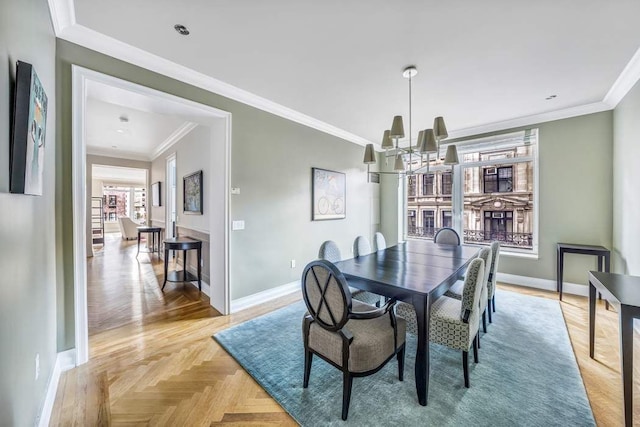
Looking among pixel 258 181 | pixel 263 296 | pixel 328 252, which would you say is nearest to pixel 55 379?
pixel 263 296

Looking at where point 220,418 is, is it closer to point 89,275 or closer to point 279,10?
point 279,10

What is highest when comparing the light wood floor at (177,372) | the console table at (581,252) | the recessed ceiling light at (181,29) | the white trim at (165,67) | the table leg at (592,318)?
the recessed ceiling light at (181,29)

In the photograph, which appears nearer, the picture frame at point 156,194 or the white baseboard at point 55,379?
the white baseboard at point 55,379

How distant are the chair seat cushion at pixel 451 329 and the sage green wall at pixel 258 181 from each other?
2.26 meters

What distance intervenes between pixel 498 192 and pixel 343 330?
427 cm

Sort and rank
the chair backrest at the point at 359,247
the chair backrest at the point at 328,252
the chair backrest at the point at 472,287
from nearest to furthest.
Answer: the chair backrest at the point at 472,287 → the chair backrest at the point at 328,252 → the chair backrest at the point at 359,247

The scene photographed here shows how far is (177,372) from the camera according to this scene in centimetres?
199

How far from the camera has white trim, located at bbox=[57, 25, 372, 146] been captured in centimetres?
202

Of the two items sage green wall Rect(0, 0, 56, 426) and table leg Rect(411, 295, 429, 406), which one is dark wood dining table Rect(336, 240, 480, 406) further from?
sage green wall Rect(0, 0, 56, 426)

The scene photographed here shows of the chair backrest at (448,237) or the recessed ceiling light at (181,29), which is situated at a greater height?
the recessed ceiling light at (181,29)

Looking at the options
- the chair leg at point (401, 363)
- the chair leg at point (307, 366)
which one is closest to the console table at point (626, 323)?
the chair leg at point (401, 363)

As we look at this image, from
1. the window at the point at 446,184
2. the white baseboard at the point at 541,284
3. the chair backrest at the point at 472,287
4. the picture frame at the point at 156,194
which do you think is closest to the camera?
the chair backrest at the point at 472,287

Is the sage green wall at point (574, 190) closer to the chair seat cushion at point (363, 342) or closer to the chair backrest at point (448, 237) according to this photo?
the chair backrest at point (448, 237)

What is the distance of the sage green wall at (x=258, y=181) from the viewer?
204 centimetres
